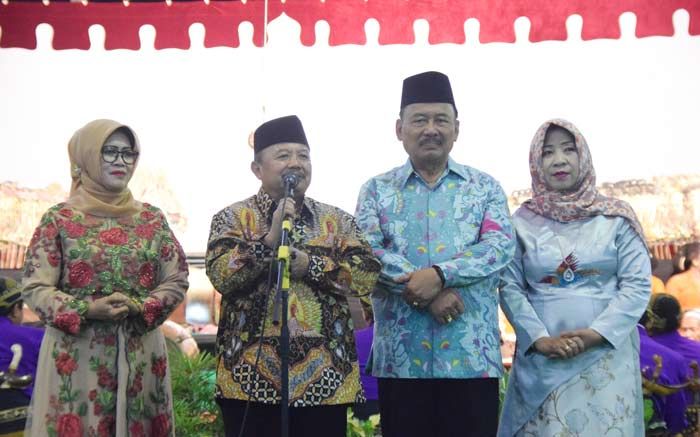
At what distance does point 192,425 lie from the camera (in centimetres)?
379

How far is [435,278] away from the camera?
103 inches

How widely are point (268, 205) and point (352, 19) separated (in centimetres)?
450

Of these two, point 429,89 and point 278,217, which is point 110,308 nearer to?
point 278,217

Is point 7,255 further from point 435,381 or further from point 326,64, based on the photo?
point 435,381

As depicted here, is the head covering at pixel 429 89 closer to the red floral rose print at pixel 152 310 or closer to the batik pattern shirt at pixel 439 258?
the batik pattern shirt at pixel 439 258

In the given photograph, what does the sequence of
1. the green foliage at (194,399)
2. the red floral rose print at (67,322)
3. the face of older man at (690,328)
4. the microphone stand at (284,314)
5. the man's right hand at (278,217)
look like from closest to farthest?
the microphone stand at (284,314)
the man's right hand at (278,217)
the red floral rose print at (67,322)
the green foliage at (194,399)
the face of older man at (690,328)

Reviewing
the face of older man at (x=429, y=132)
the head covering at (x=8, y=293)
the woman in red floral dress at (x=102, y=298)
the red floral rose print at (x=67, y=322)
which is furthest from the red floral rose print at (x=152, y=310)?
the head covering at (x=8, y=293)

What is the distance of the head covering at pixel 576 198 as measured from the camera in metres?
2.97

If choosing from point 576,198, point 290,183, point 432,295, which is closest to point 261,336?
point 290,183

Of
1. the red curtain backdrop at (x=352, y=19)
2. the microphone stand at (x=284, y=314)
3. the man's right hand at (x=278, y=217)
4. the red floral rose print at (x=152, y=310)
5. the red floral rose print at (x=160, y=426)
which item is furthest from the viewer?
the red curtain backdrop at (x=352, y=19)

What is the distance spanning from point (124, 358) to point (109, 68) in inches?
178

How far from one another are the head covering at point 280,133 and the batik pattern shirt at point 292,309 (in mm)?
197

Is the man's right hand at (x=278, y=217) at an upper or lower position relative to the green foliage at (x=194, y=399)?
upper

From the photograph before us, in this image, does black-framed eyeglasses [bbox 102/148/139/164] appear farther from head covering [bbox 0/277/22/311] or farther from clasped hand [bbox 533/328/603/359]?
clasped hand [bbox 533/328/603/359]
